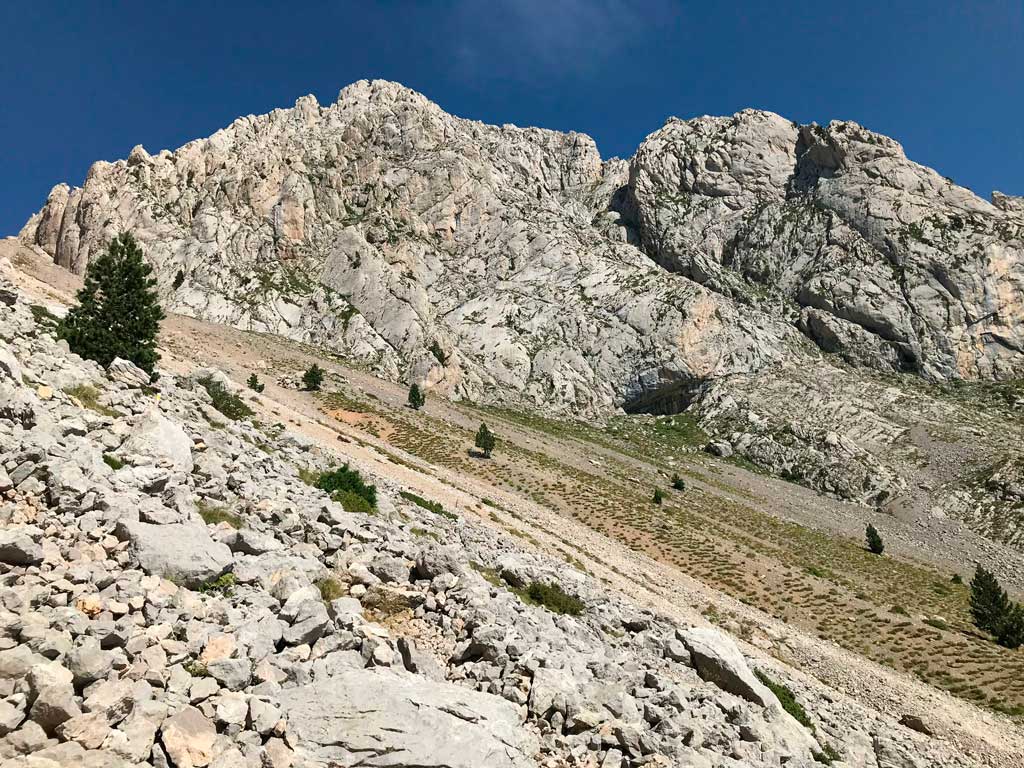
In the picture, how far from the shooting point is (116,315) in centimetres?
2295

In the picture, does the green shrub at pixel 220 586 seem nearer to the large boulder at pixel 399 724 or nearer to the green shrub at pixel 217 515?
the large boulder at pixel 399 724

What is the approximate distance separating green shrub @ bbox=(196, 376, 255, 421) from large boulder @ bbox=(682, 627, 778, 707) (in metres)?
22.7

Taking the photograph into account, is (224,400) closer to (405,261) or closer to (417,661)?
(417,661)

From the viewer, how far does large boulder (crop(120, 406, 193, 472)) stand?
40.7ft

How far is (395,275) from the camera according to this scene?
118 meters

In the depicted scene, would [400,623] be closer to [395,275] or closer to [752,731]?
[752,731]

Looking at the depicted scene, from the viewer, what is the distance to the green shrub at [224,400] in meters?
27.2

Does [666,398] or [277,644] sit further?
[666,398]

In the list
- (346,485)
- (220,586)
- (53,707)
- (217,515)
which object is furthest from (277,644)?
(346,485)

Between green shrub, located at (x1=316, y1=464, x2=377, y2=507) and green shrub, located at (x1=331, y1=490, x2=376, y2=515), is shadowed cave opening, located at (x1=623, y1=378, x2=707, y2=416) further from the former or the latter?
green shrub, located at (x1=331, y1=490, x2=376, y2=515)

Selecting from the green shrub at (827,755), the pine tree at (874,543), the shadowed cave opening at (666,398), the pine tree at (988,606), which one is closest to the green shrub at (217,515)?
the green shrub at (827,755)

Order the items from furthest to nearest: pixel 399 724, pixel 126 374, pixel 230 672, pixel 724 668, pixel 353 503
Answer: pixel 126 374 → pixel 353 503 → pixel 724 668 → pixel 399 724 → pixel 230 672

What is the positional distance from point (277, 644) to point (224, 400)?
24.4 metres

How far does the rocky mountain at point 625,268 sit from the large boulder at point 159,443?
85114 millimetres
